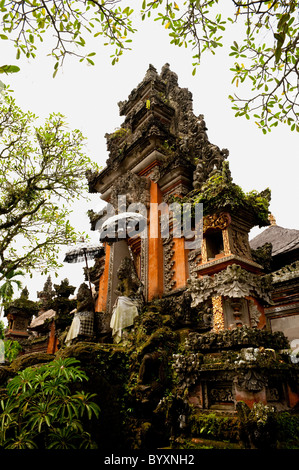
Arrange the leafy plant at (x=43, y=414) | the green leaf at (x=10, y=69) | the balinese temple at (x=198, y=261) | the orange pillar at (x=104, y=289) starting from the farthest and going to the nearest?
the orange pillar at (x=104, y=289)
the balinese temple at (x=198, y=261)
the leafy plant at (x=43, y=414)
the green leaf at (x=10, y=69)

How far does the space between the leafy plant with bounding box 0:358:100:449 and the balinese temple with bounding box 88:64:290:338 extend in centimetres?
228

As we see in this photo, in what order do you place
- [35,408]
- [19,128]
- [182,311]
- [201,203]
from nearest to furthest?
[35,408] < [201,203] < [182,311] < [19,128]

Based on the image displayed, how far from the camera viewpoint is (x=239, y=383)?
3.49 meters

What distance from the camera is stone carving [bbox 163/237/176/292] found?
7930 millimetres

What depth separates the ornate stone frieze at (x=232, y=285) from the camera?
444 centimetres

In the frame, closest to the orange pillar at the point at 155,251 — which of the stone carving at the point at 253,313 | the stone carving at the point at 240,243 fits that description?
the stone carving at the point at 240,243

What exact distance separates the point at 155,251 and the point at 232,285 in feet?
13.5

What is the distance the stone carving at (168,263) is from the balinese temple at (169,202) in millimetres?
26

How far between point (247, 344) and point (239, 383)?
1.60 feet

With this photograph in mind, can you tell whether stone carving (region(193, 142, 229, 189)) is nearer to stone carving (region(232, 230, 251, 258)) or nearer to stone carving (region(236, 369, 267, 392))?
stone carving (region(232, 230, 251, 258))

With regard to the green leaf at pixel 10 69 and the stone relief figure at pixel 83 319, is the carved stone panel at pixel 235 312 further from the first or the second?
the stone relief figure at pixel 83 319

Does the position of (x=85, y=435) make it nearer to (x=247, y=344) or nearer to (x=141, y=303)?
(x=247, y=344)

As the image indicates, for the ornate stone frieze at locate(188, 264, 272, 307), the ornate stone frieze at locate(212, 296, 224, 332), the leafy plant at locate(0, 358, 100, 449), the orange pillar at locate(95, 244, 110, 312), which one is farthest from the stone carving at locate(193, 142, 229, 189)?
the leafy plant at locate(0, 358, 100, 449)
